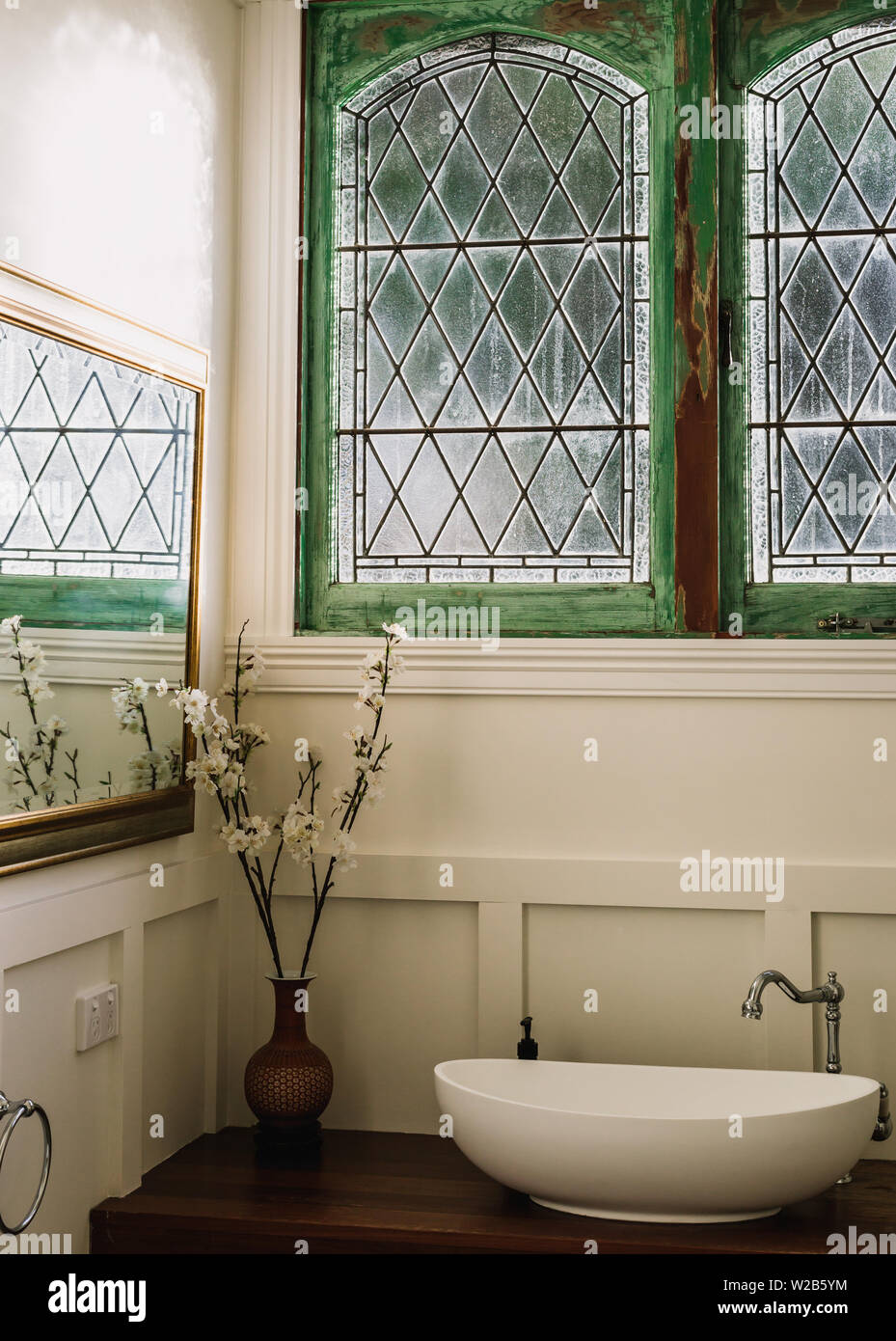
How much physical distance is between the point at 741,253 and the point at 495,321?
1.63ft

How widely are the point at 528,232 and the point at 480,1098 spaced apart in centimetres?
165

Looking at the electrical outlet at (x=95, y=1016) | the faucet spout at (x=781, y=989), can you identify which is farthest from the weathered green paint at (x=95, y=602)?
the faucet spout at (x=781, y=989)

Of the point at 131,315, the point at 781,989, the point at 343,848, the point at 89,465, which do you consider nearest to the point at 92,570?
the point at 89,465

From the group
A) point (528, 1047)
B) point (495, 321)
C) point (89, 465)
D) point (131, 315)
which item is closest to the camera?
point (89, 465)

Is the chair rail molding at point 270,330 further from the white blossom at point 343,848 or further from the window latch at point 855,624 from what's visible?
the window latch at point 855,624

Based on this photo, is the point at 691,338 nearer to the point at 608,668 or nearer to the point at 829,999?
the point at 608,668

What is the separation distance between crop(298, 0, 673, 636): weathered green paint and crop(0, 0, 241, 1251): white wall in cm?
17

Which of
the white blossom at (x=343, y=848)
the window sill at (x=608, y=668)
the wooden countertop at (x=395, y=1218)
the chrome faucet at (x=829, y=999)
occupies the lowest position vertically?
the wooden countertop at (x=395, y=1218)

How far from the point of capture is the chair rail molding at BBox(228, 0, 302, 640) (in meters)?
2.58

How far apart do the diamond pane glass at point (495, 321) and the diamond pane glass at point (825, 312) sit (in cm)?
23

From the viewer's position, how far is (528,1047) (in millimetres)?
2268

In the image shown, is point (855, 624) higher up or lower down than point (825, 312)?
lower down

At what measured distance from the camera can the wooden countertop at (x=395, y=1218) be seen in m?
1.93

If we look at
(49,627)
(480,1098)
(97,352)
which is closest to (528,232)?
(97,352)
